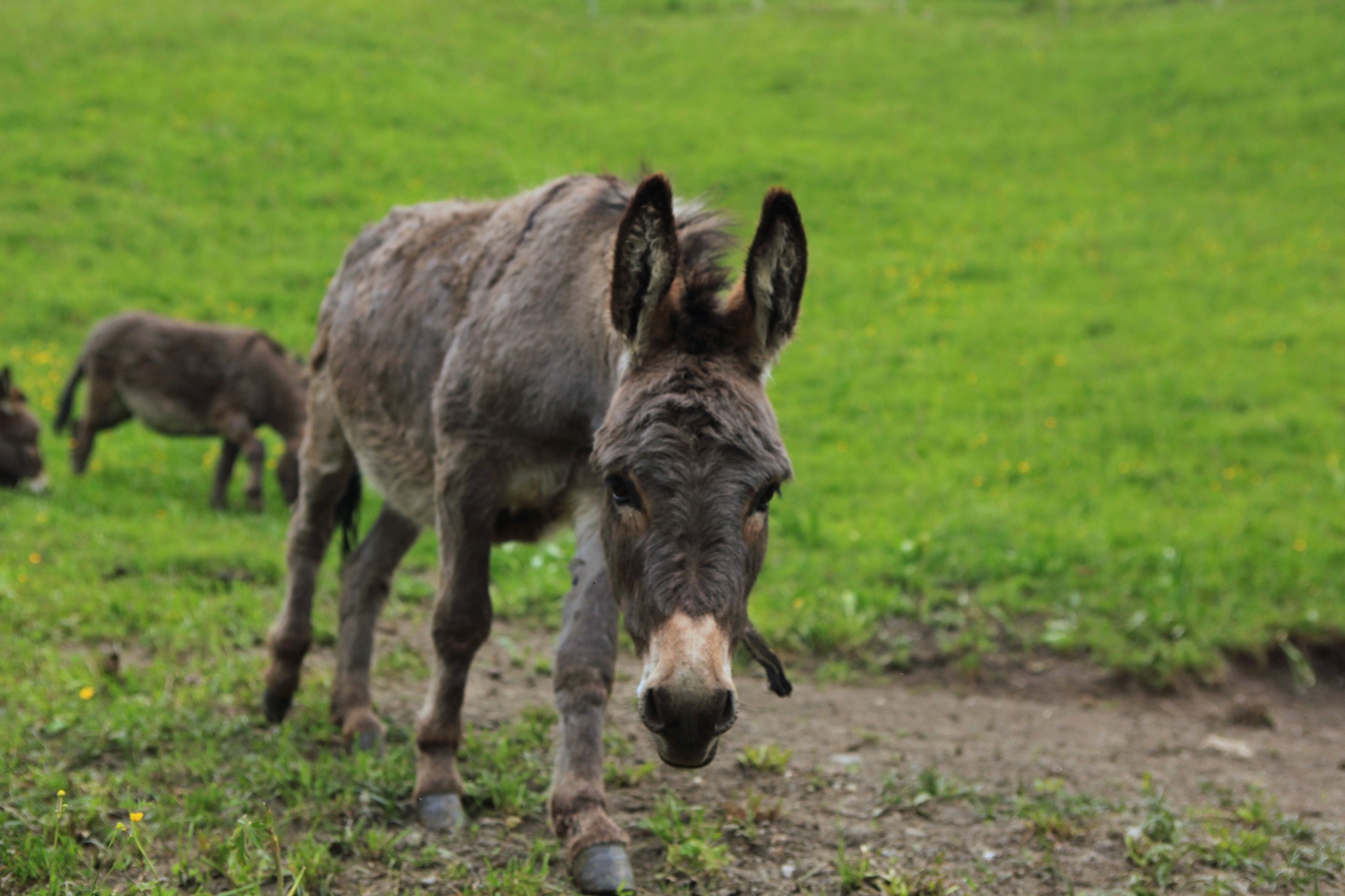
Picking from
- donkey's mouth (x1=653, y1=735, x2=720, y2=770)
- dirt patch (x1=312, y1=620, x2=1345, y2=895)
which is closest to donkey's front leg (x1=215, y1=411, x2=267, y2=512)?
dirt patch (x1=312, y1=620, x2=1345, y2=895)

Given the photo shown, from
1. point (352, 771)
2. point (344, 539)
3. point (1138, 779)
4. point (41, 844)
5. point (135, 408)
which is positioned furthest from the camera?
point (135, 408)

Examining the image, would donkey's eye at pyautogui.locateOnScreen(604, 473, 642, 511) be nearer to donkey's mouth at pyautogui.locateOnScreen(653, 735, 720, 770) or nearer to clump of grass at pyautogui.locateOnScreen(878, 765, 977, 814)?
donkey's mouth at pyautogui.locateOnScreen(653, 735, 720, 770)

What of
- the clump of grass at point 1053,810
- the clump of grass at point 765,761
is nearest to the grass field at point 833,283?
the clump of grass at point 765,761

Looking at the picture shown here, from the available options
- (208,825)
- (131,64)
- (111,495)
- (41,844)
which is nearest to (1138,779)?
(208,825)

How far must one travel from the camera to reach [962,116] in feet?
69.7

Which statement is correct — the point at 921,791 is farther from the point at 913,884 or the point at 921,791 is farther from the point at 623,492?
the point at 623,492

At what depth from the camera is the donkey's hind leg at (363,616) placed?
15.6ft

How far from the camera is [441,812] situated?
391 centimetres

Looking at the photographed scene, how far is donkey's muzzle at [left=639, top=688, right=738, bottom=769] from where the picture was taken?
247 cm

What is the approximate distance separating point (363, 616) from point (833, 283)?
10.3 metres

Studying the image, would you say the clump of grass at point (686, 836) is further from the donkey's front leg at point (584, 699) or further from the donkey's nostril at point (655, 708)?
the donkey's nostril at point (655, 708)

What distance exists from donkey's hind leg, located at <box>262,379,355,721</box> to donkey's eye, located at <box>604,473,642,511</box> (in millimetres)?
2645

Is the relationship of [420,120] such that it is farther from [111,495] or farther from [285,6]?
[111,495]

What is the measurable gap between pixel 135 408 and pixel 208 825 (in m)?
7.08
